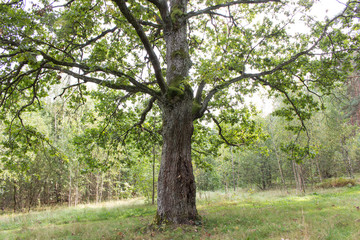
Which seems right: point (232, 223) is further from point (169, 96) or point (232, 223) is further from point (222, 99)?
point (222, 99)

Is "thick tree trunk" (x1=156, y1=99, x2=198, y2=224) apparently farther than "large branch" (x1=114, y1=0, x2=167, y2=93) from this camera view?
Yes

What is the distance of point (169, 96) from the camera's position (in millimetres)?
7102

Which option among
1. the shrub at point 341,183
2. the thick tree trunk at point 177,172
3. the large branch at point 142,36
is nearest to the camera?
the large branch at point 142,36

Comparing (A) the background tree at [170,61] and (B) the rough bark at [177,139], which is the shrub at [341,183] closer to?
(A) the background tree at [170,61]

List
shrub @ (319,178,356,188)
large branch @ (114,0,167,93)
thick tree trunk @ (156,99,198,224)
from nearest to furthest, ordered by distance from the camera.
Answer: large branch @ (114,0,167,93) < thick tree trunk @ (156,99,198,224) < shrub @ (319,178,356,188)

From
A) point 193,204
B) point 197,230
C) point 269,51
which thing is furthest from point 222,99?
point 197,230

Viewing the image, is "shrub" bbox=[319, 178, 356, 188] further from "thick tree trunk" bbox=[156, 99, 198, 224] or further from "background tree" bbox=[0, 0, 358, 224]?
"thick tree trunk" bbox=[156, 99, 198, 224]

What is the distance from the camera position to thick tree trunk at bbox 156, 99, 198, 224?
6348 millimetres

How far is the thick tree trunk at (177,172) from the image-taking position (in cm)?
635

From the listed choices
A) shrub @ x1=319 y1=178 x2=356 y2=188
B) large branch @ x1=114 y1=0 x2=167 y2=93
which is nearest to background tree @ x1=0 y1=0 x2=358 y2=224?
large branch @ x1=114 y1=0 x2=167 y2=93

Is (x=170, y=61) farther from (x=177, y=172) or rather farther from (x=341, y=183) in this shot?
(x=341, y=183)

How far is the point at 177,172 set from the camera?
6625 millimetres

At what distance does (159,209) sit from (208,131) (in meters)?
5.33

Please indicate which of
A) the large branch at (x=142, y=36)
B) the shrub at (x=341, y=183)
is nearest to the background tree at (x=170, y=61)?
the large branch at (x=142, y=36)
